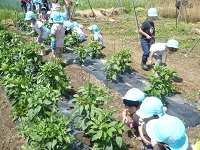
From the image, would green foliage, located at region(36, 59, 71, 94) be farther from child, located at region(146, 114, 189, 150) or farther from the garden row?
child, located at region(146, 114, 189, 150)

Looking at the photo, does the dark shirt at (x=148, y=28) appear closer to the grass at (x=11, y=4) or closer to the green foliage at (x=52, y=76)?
the green foliage at (x=52, y=76)

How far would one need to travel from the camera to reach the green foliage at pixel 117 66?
508 centimetres

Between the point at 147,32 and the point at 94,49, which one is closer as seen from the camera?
the point at 147,32

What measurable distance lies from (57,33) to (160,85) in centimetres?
250

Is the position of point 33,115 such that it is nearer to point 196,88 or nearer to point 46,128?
point 46,128

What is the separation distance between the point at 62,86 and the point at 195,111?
7.01 ft

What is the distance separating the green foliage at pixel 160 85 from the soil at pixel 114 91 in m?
0.48

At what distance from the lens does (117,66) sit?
5.09m

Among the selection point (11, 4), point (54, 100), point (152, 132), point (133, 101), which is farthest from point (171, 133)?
point (11, 4)

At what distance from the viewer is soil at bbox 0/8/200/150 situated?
11.5 ft

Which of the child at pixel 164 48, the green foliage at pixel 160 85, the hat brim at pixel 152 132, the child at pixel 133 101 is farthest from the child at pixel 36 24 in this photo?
the hat brim at pixel 152 132

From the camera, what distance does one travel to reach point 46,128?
2.77m

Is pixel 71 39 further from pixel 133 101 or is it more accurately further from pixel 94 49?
pixel 133 101

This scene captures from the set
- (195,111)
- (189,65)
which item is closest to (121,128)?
(195,111)
